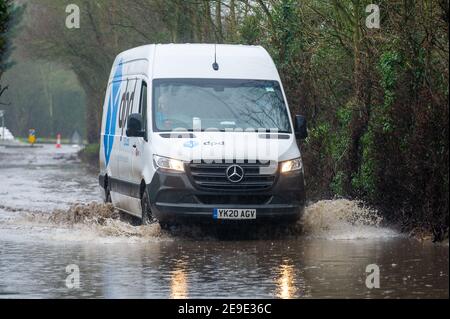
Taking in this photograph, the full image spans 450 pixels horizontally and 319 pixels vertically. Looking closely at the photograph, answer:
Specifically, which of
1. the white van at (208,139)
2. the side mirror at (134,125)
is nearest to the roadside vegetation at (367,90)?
the white van at (208,139)

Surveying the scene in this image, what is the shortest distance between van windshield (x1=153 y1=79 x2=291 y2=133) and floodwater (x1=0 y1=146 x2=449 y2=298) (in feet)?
4.67

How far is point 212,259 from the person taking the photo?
47.0 feet

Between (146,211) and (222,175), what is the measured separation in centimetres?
144

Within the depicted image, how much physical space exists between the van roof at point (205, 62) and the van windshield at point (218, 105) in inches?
4.0

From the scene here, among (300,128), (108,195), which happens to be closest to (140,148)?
(300,128)

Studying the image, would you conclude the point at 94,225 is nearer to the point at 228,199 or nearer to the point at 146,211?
the point at 146,211

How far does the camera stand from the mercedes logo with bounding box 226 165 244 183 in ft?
52.4

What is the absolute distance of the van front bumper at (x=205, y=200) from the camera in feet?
52.7

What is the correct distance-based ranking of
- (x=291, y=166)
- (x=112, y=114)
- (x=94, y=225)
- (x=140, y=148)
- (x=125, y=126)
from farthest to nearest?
(x=112, y=114) < (x=125, y=126) < (x=94, y=225) < (x=140, y=148) < (x=291, y=166)

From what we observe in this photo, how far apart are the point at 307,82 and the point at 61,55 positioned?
28.5 meters

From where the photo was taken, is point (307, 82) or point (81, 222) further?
point (307, 82)
